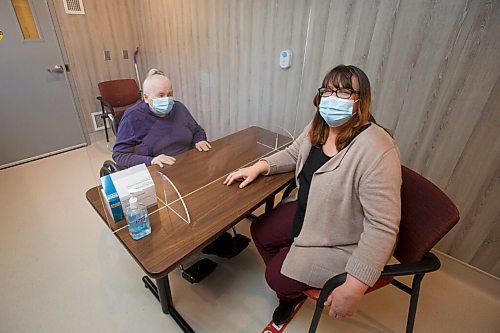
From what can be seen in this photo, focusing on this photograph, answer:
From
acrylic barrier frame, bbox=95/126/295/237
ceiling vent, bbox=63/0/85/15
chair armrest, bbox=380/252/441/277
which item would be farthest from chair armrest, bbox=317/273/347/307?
ceiling vent, bbox=63/0/85/15

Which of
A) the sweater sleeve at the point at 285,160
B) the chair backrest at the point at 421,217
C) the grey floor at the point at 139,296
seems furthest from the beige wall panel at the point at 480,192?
the sweater sleeve at the point at 285,160

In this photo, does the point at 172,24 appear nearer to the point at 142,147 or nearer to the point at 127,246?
the point at 142,147

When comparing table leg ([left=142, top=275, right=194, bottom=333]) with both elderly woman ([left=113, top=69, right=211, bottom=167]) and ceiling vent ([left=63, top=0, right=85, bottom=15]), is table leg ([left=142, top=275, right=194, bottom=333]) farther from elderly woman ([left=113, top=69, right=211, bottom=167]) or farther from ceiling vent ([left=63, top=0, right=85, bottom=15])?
ceiling vent ([left=63, top=0, right=85, bottom=15])

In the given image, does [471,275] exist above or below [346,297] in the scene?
below

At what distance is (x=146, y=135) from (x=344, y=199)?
1238 millimetres

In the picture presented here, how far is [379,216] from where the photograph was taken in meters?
0.83

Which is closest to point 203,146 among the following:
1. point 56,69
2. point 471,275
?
point 471,275

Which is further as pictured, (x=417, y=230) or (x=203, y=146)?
(x=203, y=146)

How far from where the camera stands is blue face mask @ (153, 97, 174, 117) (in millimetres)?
1501

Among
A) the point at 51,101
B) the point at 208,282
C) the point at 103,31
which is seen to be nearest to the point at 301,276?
the point at 208,282

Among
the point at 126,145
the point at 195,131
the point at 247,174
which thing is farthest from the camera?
the point at 195,131

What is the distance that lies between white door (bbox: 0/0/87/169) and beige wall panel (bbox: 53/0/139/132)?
7.8 inches

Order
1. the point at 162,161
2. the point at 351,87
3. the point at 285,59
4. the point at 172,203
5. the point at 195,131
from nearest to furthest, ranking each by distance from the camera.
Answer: the point at 351,87, the point at 172,203, the point at 162,161, the point at 195,131, the point at 285,59

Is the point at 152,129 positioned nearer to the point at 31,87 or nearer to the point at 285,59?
the point at 285,59
